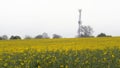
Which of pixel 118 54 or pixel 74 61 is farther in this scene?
pixel 118 54

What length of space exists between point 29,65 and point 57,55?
140 centimetres

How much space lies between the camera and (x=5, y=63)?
11945mm

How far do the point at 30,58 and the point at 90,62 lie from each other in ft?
5.83

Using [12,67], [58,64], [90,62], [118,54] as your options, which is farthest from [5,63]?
[118,54]

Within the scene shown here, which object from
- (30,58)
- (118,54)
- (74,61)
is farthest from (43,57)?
(118,54)

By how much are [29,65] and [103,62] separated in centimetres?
195

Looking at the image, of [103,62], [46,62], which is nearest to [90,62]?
[103,62]

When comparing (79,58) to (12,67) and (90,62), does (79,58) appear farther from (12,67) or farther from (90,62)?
(12,67)

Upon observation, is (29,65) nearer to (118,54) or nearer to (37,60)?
(37,60)

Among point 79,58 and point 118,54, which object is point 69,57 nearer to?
point 79,58

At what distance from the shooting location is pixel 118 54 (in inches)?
507

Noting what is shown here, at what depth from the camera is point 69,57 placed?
40.0 feet

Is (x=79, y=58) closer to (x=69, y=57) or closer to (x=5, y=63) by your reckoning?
(x=69, y=57)

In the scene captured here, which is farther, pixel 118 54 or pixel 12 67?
pixel 118 54
